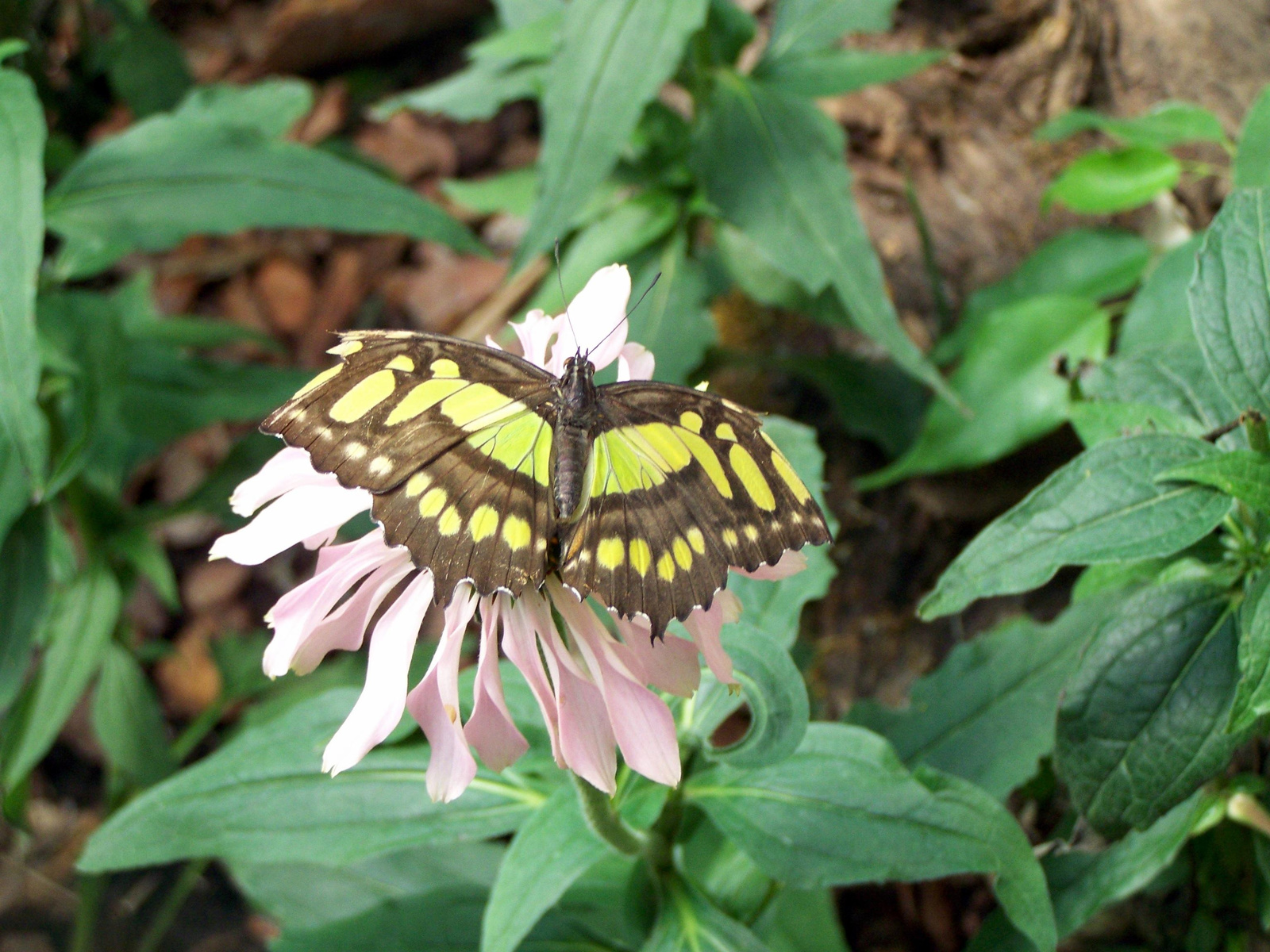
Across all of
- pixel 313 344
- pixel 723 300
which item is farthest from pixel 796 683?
pixel 313 344

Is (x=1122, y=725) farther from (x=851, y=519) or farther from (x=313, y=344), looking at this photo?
(x=313, y=344)

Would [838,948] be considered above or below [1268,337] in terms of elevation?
below

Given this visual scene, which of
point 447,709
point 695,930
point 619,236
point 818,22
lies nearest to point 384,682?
point 447,709

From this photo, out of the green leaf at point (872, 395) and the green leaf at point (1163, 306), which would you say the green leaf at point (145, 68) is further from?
the green leaf at point (1163, 306)

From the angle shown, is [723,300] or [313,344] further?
[313,344]

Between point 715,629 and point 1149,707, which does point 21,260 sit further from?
point 1149,707

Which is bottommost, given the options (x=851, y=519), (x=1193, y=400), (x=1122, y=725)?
(x=851, y=519)

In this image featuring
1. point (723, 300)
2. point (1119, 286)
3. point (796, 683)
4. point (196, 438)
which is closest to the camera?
point (796, 683)

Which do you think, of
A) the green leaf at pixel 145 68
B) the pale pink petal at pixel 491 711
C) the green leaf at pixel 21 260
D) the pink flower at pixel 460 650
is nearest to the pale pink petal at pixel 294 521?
the pink flower at pixel 460 650
